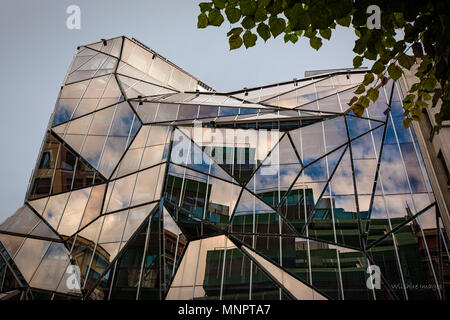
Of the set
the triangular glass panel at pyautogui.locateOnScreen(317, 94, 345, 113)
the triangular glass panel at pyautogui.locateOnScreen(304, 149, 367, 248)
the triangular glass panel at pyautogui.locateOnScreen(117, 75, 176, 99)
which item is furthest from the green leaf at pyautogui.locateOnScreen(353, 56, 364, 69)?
the triangular glass panel at pyautogui.locateOnScreen(117, 75, 176, 99)

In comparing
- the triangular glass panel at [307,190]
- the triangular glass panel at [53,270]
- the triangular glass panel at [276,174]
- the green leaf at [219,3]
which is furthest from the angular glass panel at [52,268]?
the green leaf at [219,3]

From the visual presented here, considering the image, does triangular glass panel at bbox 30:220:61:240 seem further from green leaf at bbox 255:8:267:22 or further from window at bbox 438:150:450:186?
window at bbox 438:150:450:186

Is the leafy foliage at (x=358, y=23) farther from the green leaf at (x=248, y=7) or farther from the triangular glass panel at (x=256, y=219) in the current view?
the triangular glass panel at (x=256, y=219)

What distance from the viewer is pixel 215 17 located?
4.22 meters

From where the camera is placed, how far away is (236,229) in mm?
13922

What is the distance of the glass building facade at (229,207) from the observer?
12.2 m

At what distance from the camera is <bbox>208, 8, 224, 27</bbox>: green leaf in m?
4.21

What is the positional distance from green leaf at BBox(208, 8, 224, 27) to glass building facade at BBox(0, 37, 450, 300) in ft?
32.6

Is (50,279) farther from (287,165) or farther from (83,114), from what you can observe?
(287,165)

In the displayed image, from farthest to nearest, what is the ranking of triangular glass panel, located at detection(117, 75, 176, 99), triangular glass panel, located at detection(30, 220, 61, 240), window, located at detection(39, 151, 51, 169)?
1. triangular glass panel, located at detection(117, 75, 176, 99)
2. window, located at detection(39, 151, 51, 169)
3. triangular glass panel, located at detection(30, 220, 61, 240)

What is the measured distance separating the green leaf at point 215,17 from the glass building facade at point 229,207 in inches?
391

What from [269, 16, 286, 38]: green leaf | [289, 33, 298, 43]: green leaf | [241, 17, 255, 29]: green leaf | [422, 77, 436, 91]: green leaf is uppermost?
[289, 33, 298, 43]: green leaf

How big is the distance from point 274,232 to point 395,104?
802cm

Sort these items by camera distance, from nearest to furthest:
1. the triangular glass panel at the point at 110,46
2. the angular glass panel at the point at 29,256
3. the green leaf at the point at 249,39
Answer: the green leaf at the point at 249,39 → the angular glass panel at the point at 29,256 → the triangular glass panel at the point at 110,46
